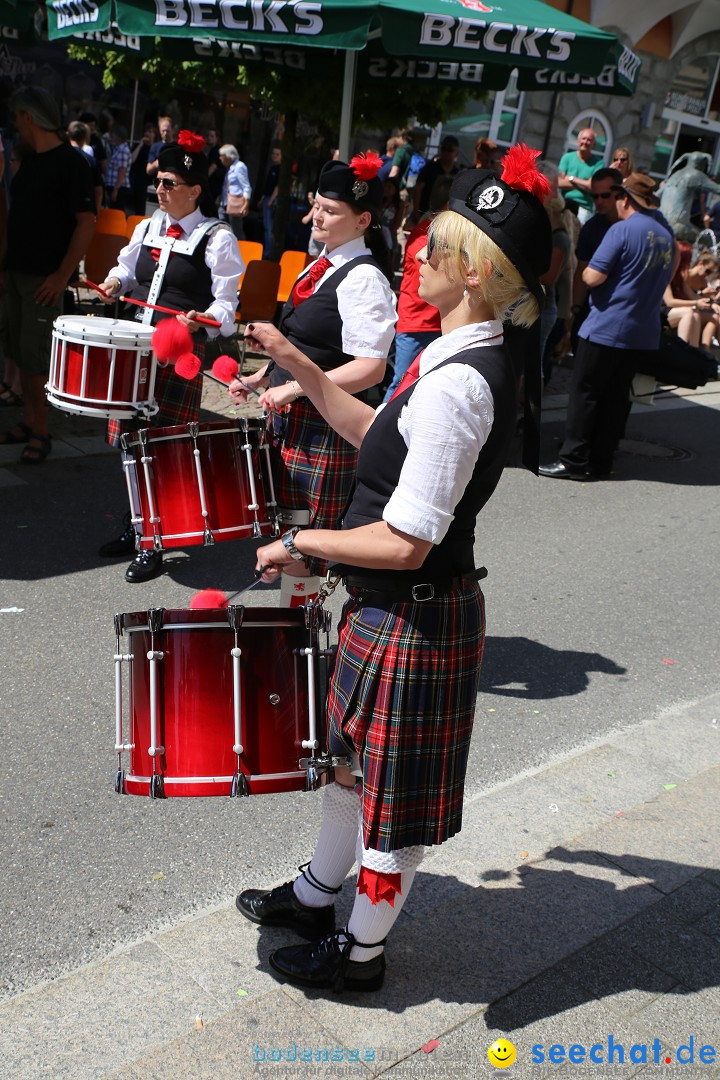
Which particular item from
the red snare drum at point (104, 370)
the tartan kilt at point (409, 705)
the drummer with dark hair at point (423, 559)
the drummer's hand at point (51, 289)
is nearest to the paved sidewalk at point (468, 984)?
the drummer with dark hair at point (423, 559)

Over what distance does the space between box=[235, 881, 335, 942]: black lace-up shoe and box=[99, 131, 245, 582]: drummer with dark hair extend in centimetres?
238

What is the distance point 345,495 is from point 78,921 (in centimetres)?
176

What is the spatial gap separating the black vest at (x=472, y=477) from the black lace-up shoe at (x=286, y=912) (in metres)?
0.98

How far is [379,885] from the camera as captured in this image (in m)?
2.46

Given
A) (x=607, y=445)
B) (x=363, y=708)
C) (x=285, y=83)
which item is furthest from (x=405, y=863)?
(x=285, y=83)

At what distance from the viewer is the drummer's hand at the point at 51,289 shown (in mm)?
6234

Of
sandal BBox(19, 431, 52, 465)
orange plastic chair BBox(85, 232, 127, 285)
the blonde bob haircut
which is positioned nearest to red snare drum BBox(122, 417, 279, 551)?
the blonde bob haircut

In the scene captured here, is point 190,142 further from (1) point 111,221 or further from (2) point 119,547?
(1) point 111,221

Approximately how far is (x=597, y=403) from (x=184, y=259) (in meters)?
4.04

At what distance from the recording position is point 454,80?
28.6 ft

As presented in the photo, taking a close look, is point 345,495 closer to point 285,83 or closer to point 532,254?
point 532,254

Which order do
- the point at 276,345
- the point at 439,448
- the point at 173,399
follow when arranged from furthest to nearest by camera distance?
the point at 173,399 → the point at 276,345 → the point at 439,448

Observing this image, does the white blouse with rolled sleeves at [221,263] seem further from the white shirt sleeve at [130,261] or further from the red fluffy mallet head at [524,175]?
the red fluffy mallet head at [524,175]

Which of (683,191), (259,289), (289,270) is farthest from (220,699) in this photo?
(683,191)
